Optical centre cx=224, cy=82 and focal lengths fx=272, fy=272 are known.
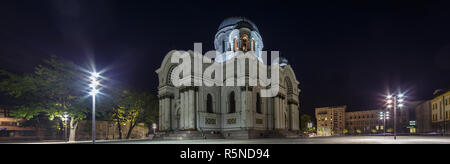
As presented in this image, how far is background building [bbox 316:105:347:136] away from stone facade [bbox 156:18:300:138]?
87.1m

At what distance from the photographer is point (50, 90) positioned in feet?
99.8

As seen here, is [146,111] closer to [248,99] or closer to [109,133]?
[109,133]

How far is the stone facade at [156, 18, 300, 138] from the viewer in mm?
36250

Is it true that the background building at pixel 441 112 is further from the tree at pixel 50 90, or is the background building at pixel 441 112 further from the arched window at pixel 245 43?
the tree at pixel 50 90

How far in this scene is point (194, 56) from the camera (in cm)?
3656

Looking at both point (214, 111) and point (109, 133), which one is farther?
point (109, 133)

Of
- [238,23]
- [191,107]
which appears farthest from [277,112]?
[238,23]

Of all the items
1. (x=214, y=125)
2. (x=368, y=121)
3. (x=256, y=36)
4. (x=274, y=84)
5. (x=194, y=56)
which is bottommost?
(x=368, y=121)

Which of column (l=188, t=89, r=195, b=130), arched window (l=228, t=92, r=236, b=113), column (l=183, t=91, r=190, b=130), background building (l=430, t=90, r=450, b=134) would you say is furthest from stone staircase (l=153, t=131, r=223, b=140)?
background building (l=430, t=90, r=450, b=134)

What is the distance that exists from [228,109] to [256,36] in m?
15.1

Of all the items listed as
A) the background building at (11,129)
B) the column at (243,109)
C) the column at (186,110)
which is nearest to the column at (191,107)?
the column at (186,110)

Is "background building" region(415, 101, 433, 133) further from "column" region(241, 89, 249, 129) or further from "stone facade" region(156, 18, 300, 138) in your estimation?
"column" region(241, 89, 249, 129)

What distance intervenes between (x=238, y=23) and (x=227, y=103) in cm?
1394
